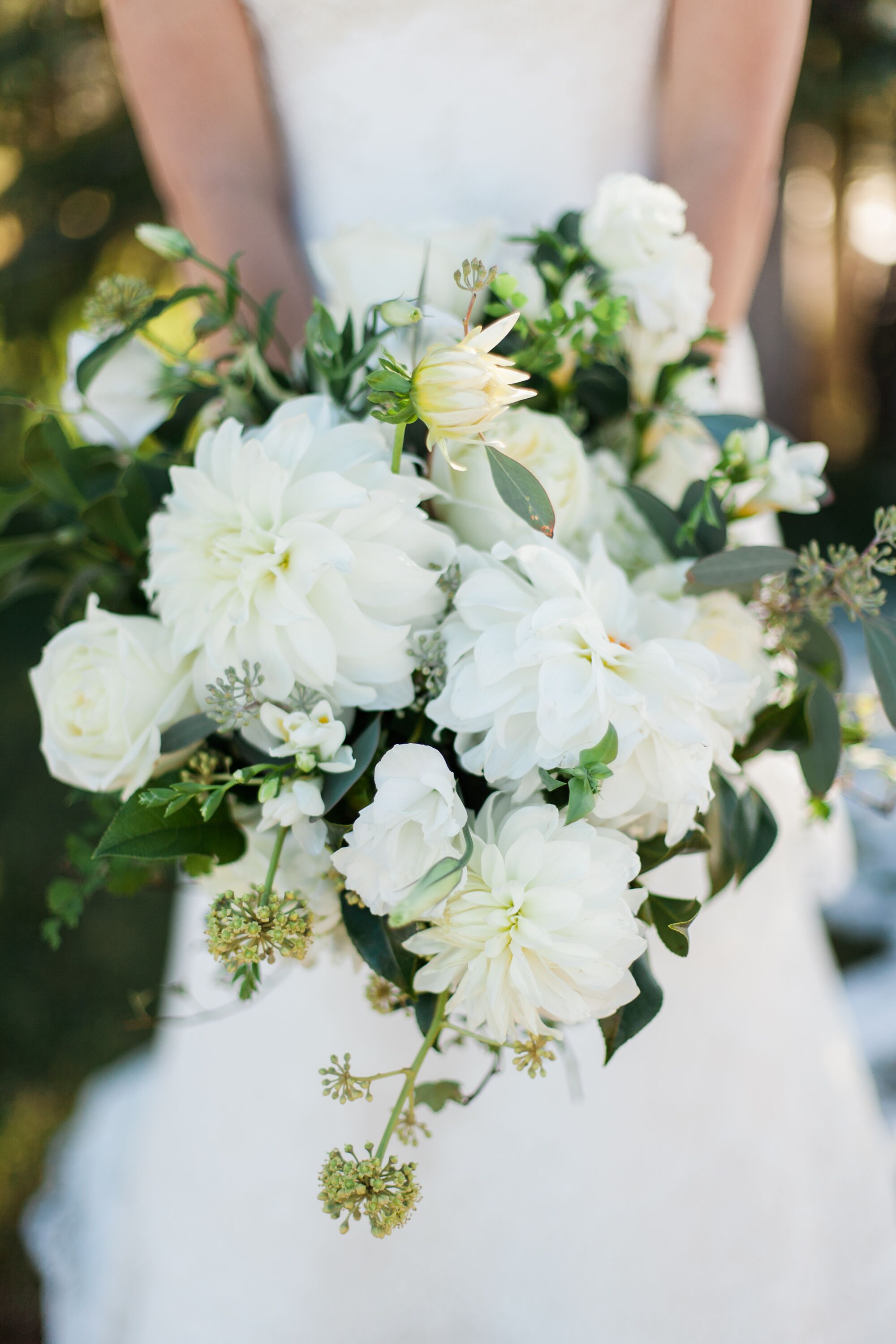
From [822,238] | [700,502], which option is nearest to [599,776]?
[700,502]

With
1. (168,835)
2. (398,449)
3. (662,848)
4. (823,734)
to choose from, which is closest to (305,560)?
(398,449)

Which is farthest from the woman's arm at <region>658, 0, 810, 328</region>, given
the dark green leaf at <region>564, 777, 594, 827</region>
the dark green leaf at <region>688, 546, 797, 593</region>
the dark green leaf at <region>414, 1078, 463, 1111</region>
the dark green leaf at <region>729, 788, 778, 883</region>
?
the dark green leaf at <region>414, 1078, 463, 1111</region>

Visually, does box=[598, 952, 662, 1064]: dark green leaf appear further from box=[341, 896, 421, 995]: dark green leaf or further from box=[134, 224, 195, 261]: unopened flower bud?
box=[134, 224, 195, 261]: unopened flower bud

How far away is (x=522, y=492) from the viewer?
0.55 metres

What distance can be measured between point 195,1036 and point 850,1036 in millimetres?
781

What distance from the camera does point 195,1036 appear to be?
1.15 m

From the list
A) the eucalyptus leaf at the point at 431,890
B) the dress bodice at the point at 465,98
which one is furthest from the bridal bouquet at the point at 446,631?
the dress bodice at the point at 465,98

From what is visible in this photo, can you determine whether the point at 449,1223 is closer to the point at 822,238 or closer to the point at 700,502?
the point at 700,502

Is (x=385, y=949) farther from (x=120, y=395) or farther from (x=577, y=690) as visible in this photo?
(x=120, y=395)

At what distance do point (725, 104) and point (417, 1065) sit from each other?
2.98 ft

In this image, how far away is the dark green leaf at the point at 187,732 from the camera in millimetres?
633

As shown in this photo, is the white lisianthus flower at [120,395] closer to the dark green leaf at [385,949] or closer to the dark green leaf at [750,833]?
the dark green leaf at [385,949]

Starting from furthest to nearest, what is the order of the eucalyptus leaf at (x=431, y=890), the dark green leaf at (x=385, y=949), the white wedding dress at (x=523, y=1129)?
the white wedding dress at (x=523, y=1129) → the dark green leaf at (x=385, y=949) → the eucalyptus leaf at (x=431, y=890)

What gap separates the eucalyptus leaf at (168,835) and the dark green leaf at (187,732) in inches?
1.4
